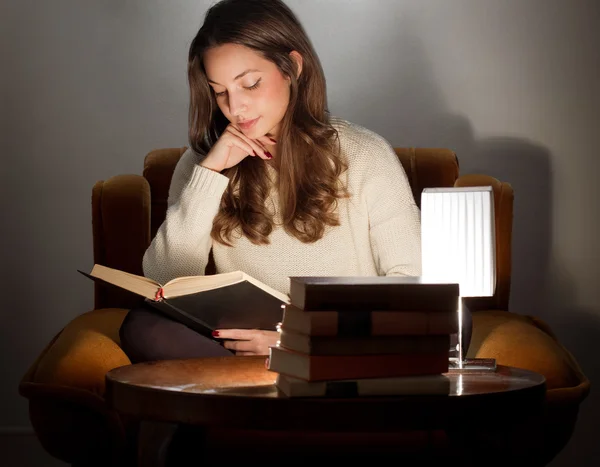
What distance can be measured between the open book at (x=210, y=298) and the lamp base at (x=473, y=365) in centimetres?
31

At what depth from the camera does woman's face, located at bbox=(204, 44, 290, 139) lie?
198cm

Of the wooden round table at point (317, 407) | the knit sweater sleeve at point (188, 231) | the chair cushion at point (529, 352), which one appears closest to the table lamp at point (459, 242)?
the chair cushion at point (529, 352)

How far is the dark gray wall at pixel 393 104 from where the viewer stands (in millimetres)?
2689

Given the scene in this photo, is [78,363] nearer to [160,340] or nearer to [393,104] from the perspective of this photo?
[160,340]

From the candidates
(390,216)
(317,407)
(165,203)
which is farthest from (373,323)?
(165,203)

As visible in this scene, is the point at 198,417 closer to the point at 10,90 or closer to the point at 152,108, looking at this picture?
the point at 152,108

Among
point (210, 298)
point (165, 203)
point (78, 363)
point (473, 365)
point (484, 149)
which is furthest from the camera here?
point (484, 149)

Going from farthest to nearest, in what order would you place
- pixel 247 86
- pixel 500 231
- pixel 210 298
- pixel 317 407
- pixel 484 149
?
pixel 484 149 < pixel 500 231 < pixel 247 86 < pixel 210 298 < pixel 317 407

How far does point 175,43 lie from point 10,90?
54cm

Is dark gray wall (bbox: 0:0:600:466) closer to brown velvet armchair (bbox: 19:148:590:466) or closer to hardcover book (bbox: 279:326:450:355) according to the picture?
brown velvet armchair (bbox: 19:148:590:466)

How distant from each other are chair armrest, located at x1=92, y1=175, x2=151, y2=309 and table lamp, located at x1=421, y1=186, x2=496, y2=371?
3.27 ft

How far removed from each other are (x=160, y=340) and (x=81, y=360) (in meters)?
0.17

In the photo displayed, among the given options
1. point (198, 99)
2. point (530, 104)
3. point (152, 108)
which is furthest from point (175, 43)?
point (530, 104)

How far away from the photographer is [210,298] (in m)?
1.55
